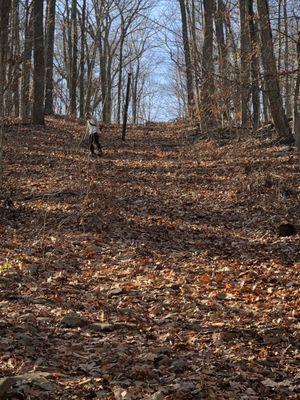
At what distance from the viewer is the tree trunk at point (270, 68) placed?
14711 mm

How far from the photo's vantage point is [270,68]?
589 inches

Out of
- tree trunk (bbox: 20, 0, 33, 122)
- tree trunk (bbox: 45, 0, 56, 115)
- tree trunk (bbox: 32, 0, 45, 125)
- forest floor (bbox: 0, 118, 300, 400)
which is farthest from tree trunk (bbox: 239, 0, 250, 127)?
tree trunk (bbox: 45, 0, 56, 115)

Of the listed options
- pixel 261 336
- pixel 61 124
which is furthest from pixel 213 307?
pixel 61 124

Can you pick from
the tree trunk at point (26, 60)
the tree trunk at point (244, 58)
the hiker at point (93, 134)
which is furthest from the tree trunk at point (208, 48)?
the tree trunk at point (26, 60)

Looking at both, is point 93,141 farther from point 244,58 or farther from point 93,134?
point 244,58

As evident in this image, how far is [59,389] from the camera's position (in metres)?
4.20

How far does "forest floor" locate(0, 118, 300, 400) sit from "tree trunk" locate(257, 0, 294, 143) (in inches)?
24.1

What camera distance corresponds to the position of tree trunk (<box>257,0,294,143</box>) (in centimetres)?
1471

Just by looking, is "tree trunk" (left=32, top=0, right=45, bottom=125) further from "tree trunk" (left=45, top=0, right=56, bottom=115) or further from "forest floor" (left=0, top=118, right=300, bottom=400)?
"forest floor" (left=0, top=118, right=300, bottom=400)

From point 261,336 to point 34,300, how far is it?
2.83m

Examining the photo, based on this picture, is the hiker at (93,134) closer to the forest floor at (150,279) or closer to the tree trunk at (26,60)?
the forest floor at (150,279)

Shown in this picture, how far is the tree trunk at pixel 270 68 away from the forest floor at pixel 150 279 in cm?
61

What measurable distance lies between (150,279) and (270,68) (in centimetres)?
949

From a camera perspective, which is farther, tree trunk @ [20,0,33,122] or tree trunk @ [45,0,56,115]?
tree trunk @ [45,0,56,115]
